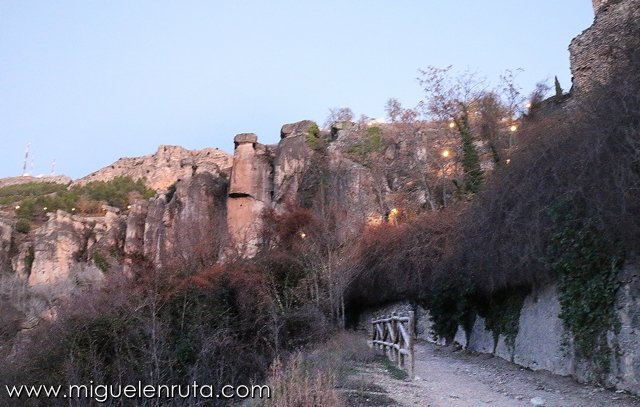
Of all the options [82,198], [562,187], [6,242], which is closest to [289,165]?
[562,187]

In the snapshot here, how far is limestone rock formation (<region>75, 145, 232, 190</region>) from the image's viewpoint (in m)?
71.8

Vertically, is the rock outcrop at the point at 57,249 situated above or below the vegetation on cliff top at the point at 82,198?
below

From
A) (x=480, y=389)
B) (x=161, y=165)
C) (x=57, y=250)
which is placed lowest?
(x=480, y=389)

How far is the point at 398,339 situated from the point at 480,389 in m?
3.33

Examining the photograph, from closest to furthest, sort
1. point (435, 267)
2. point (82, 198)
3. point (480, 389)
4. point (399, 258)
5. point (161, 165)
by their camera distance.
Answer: point (480, 389), point (435, 267), point (399, 258), point (82, 198), point (161, 165)

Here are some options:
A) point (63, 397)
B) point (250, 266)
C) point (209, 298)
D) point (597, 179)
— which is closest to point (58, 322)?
point (63, 397)

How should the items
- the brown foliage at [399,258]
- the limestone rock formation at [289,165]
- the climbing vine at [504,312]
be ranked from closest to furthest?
Result: the climbing vine at [504,312] → the brown foliage at [399,258] → the limestone rock formation at [289,165]

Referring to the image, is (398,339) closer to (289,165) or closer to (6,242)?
(289,165)

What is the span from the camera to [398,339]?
1245cm

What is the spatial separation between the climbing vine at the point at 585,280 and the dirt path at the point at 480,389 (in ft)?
2.15

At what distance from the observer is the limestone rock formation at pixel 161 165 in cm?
7175

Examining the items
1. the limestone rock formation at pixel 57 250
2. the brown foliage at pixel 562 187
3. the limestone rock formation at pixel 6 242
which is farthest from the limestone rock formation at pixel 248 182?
the brown foliage at pixel 562 187

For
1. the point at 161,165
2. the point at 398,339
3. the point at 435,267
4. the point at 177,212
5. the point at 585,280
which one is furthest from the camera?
the point at 161,165

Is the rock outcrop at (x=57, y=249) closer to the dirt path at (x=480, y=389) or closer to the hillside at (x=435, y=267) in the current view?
the hillside at (x=435, y=267)
